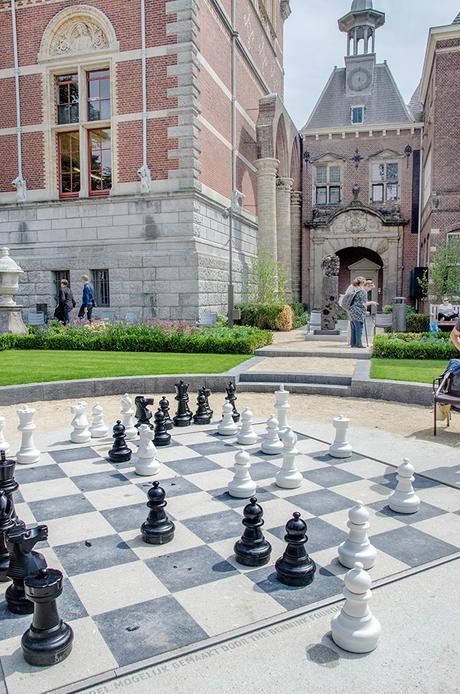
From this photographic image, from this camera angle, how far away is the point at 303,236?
3002cm

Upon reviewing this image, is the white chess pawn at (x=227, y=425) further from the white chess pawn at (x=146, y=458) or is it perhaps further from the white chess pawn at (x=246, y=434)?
the white chess pawn at (x=146, y=458)

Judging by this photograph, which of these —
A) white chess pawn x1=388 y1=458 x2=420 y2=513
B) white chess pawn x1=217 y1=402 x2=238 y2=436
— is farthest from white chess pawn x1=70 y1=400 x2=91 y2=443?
white chess pawn x1=388 y1=458 x2=420 y2=513

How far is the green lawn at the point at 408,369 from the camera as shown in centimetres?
918

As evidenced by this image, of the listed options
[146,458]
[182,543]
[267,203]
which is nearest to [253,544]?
[182,543]

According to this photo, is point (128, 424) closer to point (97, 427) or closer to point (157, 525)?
point (97, 427)

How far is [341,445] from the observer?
5.53 metres

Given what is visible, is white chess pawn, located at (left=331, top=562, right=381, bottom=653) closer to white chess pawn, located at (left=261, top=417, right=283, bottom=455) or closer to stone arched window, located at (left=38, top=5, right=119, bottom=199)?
white chess pawn, located at (left=261, top=417, right=283, bottom=455)

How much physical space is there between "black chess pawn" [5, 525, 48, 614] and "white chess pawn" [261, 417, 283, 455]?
9.76ft

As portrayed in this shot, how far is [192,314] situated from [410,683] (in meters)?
13.9

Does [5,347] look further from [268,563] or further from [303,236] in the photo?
[303,236]

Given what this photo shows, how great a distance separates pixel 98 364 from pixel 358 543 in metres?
8.30

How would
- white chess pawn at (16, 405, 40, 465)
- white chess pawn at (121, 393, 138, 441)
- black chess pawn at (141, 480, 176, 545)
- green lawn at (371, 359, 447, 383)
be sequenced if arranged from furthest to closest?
green lawn at (371, 359, 447, 383) < white chess pawn at (121, 393, 138, 441) < white chess pawn at (16, 405, 40, 465) < black chess pawn at (141, 480, 176, 545)

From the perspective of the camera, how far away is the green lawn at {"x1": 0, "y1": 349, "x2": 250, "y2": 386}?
9.46 metres

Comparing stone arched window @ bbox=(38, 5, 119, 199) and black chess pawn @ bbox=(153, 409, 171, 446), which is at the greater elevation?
stone arched window @ bbox=(38, 5, 119, 199)
